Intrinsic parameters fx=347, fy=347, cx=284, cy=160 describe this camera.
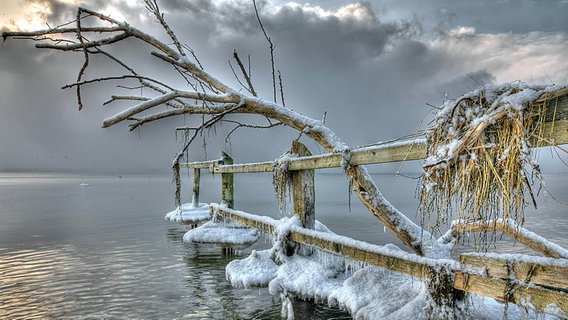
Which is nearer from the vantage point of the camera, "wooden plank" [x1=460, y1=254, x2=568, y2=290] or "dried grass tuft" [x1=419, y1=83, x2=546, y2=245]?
"dried grass tuft" [x1=419, y1=83, x2=546, y2=245]

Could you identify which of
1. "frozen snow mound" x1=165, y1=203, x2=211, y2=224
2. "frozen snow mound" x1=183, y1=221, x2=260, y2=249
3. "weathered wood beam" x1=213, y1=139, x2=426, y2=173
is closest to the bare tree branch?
"weathered wood beam" x1=213, y1=139, x2=426, y2=173

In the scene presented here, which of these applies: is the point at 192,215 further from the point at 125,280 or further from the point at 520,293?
the point at 520,293

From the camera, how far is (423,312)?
3.49 meters

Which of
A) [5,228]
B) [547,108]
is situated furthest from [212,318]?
[5,228]

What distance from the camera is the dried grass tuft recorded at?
7.85ft

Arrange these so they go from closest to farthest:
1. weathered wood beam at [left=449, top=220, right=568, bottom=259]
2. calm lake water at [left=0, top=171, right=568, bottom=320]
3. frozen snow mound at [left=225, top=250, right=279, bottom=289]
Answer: weathered wood beam at [left=449, top=220, right=568, bottom=259]
frozen snow mound at [left=225, top=250, right=279, bottom=289]
calm lake water at [left=0, top=171, right=568, bottom=320]

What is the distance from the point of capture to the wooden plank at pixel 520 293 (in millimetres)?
2509

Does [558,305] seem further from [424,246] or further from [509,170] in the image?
[424,246]

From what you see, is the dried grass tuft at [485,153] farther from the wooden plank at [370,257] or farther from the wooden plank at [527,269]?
the wooden plank at [370,257]

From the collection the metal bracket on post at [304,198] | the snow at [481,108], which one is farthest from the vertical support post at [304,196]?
the snow at [481,108]

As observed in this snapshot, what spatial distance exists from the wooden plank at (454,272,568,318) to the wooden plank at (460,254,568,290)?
2.8 inches

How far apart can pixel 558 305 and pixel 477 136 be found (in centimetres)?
134

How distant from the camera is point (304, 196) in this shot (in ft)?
18.1

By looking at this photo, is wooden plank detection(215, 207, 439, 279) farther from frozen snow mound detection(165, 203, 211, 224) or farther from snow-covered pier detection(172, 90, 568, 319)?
frozen snow mound detection(165, 203, 211, 224)
